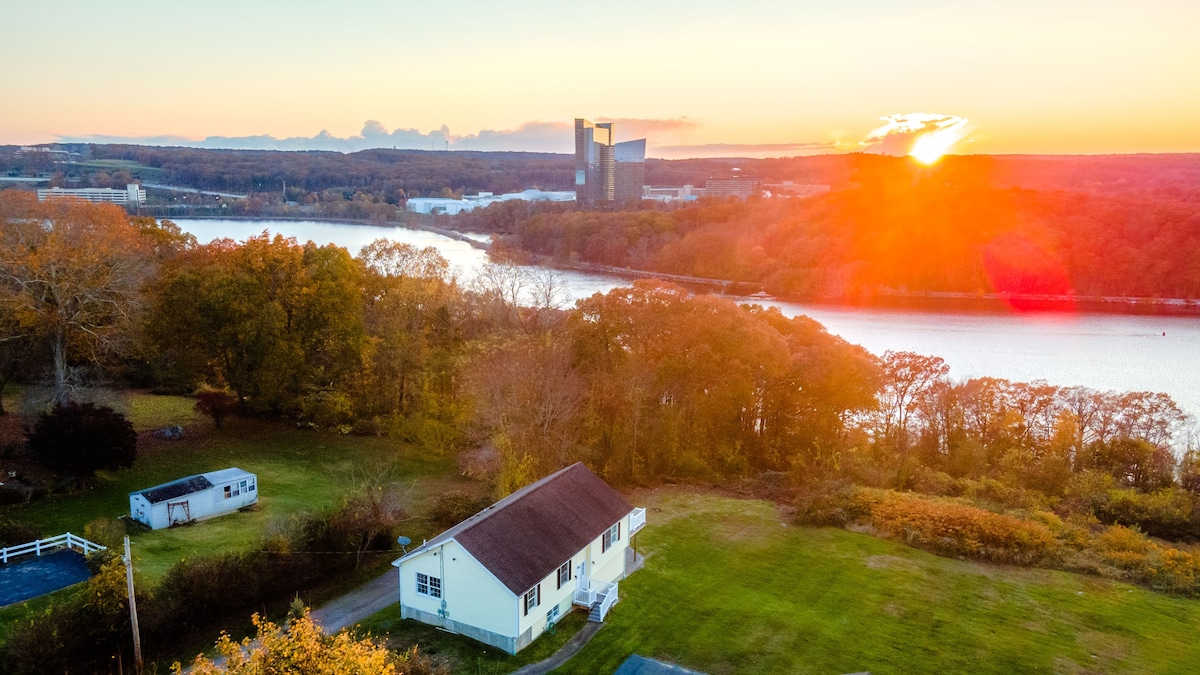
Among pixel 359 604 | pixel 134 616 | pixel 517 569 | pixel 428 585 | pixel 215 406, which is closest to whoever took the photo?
pixel 134 616

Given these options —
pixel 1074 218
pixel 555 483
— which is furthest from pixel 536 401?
pixel 1074 218

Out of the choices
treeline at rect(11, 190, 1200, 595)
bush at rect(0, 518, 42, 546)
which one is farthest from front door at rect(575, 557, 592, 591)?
bush at rect(0, 518, 42, 546)

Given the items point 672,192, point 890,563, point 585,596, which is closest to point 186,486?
point 585,596

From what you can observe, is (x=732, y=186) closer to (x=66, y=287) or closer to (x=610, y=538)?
(x=66, y=287)

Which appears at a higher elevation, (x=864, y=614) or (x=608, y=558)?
(x=608, y=558)

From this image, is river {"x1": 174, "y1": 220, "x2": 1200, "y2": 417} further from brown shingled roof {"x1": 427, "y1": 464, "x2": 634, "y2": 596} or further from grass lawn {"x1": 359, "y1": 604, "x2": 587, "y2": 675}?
grass lawn {"x1": 359, "y1": 604, "x2": 587, "y2": 675}

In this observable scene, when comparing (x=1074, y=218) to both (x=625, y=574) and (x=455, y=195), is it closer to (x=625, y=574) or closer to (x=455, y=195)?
(x=625, y=574)
